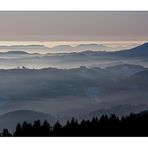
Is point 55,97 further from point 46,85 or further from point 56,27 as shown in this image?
point 56,27

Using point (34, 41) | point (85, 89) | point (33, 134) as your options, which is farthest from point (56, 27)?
point (33, 134)

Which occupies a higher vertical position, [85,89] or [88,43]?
[88,43]

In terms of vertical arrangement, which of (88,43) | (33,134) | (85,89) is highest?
(88,43)

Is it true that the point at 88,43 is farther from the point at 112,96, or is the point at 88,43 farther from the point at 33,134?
the point at 33,134

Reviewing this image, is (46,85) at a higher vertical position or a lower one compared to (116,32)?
lower

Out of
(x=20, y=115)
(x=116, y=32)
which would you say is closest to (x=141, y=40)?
(x=116, y=32)
